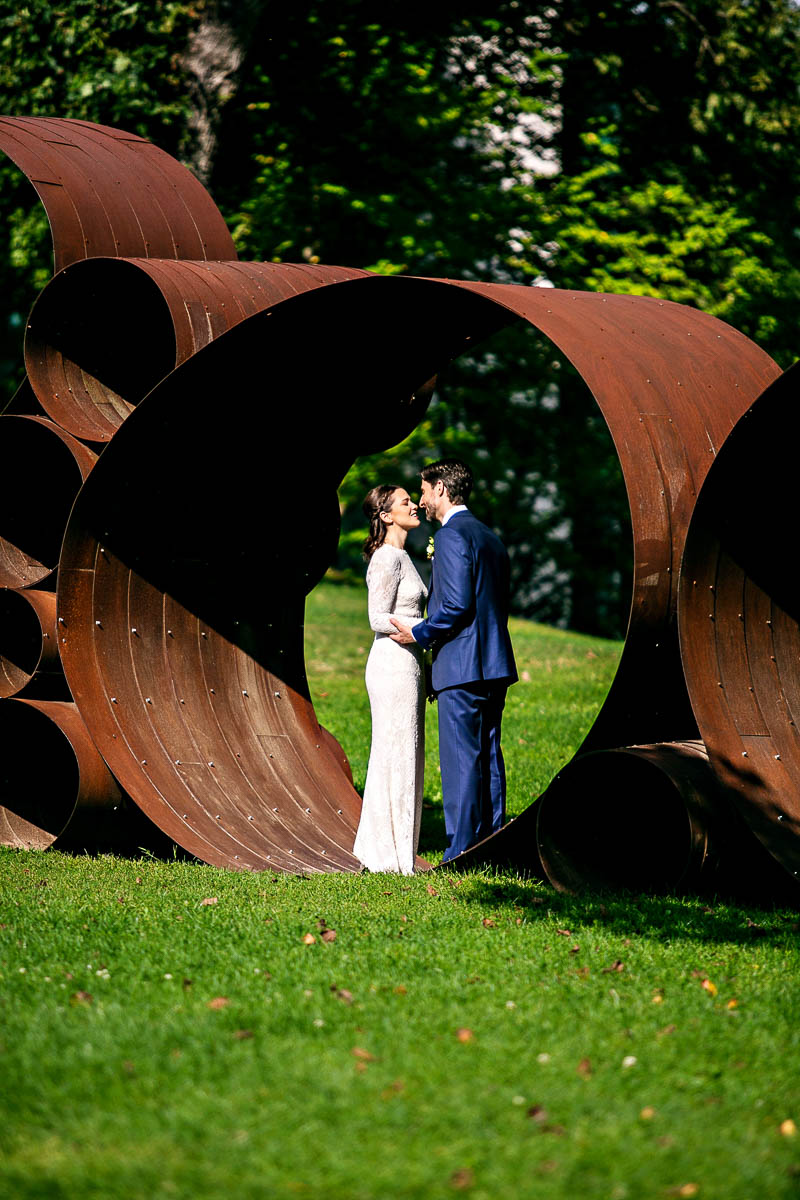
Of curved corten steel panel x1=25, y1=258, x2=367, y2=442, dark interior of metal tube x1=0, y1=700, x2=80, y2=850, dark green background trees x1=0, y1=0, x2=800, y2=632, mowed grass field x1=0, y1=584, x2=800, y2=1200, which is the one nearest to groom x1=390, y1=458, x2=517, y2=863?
mowed grass field x1=0, y1=584, x2=800, y2=1200

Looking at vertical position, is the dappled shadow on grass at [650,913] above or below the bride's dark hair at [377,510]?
below

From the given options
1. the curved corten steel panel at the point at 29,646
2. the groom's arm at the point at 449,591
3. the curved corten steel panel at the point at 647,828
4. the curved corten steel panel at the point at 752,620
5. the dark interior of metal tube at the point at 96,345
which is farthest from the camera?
the dark interior of metal tube at the point at 96,345

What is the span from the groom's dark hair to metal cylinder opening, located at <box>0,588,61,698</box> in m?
2.50

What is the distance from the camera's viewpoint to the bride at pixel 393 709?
26.1ft

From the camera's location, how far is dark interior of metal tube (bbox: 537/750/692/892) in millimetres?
6953

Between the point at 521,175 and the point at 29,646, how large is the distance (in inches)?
635

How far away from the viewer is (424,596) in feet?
27.1

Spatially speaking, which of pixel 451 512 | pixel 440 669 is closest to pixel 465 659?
pixel 440 669

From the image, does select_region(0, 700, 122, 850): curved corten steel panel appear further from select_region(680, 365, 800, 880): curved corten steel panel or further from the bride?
select_region(680, 365, 800, 880): curved corten steel panel

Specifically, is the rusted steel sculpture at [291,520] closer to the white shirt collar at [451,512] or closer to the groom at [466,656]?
the groom at [466,656]

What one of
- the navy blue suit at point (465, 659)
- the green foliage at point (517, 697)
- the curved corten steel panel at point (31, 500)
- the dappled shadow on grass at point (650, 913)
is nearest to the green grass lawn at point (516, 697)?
the green foliage at point (517, 697)

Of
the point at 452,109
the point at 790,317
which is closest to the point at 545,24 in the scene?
the point at 452,109

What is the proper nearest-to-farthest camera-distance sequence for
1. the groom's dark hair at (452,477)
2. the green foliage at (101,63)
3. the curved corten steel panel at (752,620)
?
the curved corten steel panel at (752,620) → the groom's dark hair at (452,477) → the green foliage at (101,63)

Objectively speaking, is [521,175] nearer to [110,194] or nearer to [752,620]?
[110,194]
